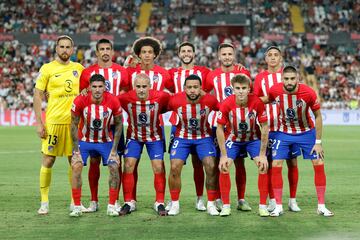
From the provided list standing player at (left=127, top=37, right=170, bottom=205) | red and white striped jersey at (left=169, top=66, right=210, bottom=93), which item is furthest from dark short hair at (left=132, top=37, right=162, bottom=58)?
red and white striped jersey at (left=169, top=66, right=210, bottom=93)

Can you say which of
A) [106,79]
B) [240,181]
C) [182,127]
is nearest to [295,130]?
[240,181]

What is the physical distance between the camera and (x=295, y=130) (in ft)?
30.9

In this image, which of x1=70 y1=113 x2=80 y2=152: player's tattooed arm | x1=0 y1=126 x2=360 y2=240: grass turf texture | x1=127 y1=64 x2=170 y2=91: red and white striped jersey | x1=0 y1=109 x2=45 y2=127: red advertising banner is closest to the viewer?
x1=0 y1=126 x2=360 y2=240: grass turf texture

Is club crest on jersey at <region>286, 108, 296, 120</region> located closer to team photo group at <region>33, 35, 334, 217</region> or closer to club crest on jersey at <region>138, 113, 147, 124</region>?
team photo group at <region>33, 35, 334, 217</region>

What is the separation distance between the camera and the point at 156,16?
1705 inches

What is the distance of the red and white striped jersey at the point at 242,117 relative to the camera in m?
9.13

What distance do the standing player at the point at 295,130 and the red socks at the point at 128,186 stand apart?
1.74 metres

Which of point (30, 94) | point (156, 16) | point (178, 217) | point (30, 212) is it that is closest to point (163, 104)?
point (178, 217)

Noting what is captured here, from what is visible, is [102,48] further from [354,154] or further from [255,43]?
[255,43]

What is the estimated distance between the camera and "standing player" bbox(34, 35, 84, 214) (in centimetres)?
949

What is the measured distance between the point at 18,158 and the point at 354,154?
8.17 metres

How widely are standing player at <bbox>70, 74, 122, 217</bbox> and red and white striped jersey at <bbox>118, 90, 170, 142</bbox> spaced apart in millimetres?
242

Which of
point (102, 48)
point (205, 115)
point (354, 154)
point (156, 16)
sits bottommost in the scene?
point (354, 154)

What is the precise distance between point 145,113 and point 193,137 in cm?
67
